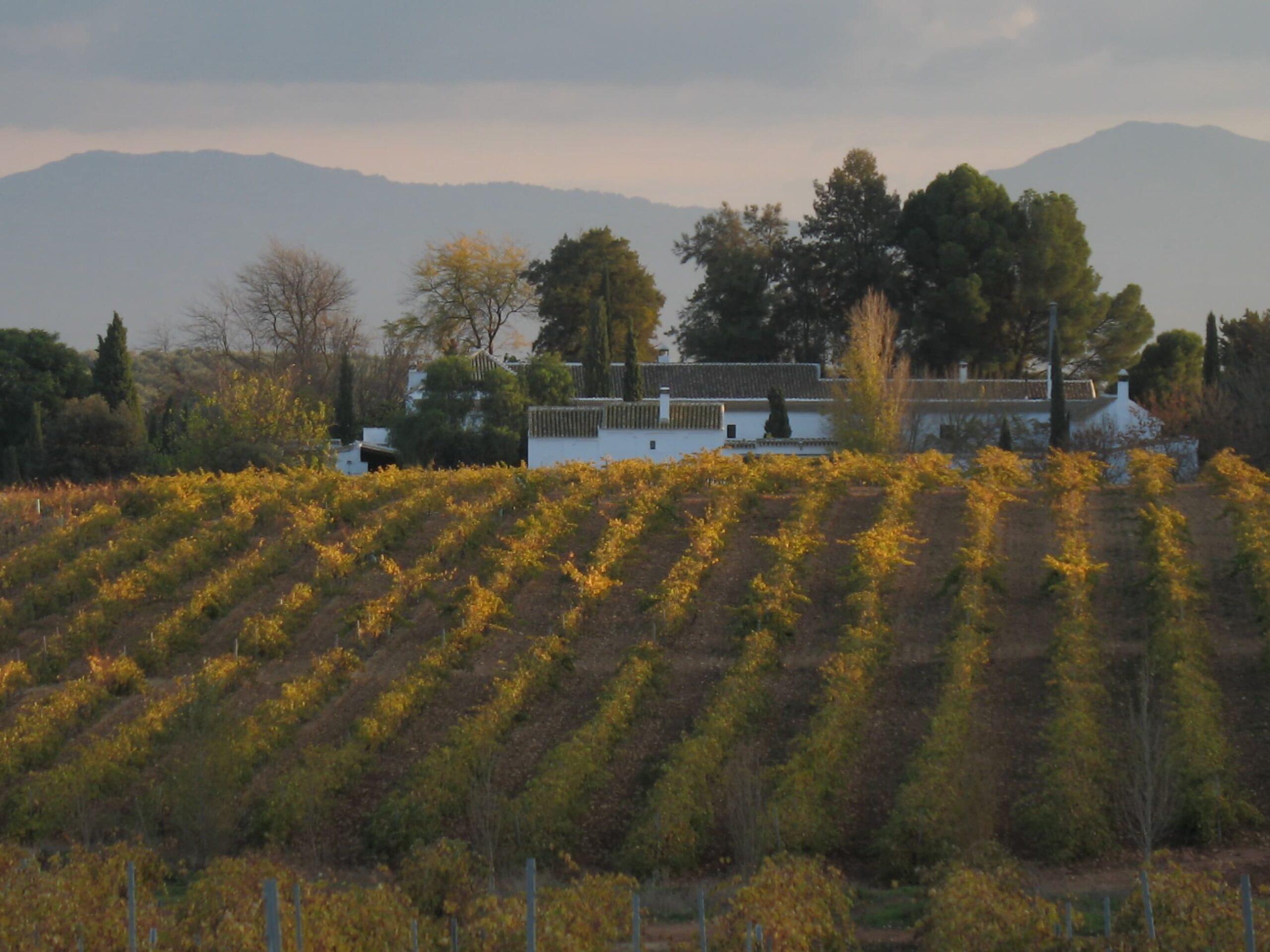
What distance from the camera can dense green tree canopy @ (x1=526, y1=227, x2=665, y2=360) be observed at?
48438mm

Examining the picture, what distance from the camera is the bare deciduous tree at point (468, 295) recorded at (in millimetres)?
53750

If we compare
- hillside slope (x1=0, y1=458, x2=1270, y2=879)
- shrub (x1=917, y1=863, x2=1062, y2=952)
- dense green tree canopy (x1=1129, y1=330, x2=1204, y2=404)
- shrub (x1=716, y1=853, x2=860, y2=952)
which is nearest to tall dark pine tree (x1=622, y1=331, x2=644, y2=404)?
dense green tree canopy (x1=1129, y1=330, x2=1204, y2=404)

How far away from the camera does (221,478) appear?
71.9 ft

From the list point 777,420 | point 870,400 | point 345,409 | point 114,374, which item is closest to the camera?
point 870,400

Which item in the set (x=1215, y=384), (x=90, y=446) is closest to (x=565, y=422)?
(x=90, y=446)

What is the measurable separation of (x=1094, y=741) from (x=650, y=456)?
67.4ft

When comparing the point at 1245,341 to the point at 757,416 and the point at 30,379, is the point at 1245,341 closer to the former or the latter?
the point at 757,416

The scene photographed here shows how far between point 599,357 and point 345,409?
795 centimetres

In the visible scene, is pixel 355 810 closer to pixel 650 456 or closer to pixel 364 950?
pixel 364 950

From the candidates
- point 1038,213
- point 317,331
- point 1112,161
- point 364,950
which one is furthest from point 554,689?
point 1112,161

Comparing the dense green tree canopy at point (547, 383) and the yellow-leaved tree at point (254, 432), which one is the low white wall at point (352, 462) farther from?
the dense green tree canopy at point (547, 383)

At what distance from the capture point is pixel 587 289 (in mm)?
48531

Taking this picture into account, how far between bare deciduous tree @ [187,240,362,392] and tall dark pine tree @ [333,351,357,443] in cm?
1029

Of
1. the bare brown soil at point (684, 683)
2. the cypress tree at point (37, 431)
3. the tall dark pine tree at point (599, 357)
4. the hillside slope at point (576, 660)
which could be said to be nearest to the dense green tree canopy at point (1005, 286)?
the tall dark pine tree at point (599, 357)
